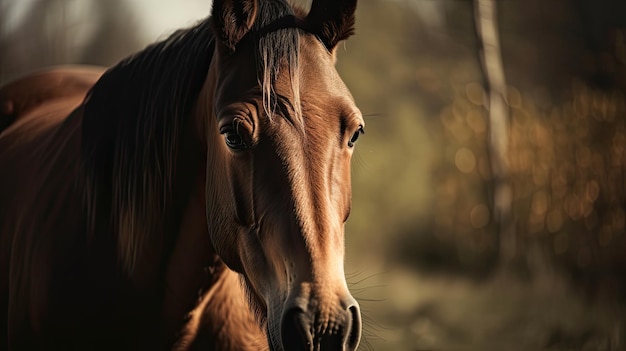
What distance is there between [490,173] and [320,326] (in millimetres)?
8113

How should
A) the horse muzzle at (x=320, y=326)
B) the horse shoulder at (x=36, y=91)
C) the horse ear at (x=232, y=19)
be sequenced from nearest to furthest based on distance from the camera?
the horse muzzle at (x=320, y=326), the horse ear at (x=232, y=19), the horse shoulder at (x=36, y=91)

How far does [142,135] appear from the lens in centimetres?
234

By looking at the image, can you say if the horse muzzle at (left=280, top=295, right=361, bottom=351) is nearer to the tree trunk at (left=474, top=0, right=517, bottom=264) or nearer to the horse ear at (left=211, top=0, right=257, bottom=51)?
the horse ear at (left=211, top=0, right=257, bottom=51)

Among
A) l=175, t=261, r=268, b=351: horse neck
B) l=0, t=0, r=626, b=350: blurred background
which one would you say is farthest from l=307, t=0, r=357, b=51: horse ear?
l=0, t=0, r=626, b=350: blurred background

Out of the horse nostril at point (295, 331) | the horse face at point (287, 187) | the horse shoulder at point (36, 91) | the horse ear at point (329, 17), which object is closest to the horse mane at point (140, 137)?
the horse face at point (287, 187)

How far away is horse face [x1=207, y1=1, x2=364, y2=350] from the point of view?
1.77m

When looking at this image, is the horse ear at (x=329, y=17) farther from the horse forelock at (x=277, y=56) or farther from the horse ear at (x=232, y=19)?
the horse ear at (x=232, y=19)

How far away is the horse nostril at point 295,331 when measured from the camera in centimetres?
174

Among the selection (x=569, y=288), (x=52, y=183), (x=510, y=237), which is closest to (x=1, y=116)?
(x=52, y=183)

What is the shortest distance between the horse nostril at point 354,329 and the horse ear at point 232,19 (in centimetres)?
83

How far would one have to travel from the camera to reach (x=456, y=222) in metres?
10.1

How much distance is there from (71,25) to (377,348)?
40.8 ft

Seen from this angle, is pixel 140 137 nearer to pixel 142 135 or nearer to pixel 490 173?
pixel 142 135

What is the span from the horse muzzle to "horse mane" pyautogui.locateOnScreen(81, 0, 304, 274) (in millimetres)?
701
